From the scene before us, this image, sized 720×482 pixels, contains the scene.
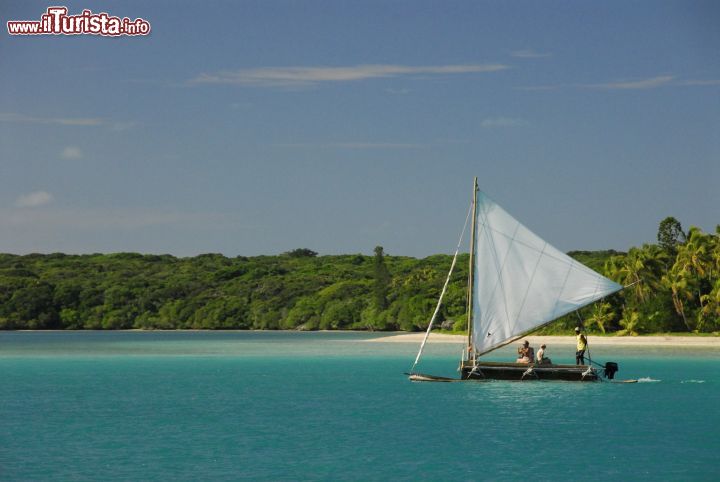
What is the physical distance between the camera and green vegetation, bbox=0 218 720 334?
9375 cm

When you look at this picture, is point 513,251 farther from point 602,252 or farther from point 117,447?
point 602,252

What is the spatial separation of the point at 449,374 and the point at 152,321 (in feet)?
398

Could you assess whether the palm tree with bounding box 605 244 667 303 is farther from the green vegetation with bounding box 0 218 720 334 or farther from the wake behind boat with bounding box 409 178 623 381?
the wake behind boat with bounding box 409 178 623 381

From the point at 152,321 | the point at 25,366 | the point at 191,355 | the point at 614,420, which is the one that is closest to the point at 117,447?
the point at 614,420

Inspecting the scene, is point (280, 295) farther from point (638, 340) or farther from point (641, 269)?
point (638, 340)

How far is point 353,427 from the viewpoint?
1342 inches

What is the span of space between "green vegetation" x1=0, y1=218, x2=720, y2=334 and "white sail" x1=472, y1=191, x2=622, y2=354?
49697 millimetres

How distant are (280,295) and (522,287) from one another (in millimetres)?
123922

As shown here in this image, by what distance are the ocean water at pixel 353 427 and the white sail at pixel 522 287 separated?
2.81 m

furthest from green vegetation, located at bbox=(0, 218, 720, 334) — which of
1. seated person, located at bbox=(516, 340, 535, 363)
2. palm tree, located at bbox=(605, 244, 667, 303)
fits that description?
seated person, located at bbox=(516, 340, 535, 363)

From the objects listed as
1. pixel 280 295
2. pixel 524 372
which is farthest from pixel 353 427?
pixel 280 295

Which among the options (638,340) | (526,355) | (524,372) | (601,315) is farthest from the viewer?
(601,315)

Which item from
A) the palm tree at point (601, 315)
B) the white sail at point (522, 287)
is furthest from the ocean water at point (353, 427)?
the palm tree at point (601, 315)

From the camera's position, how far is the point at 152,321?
169750mm
